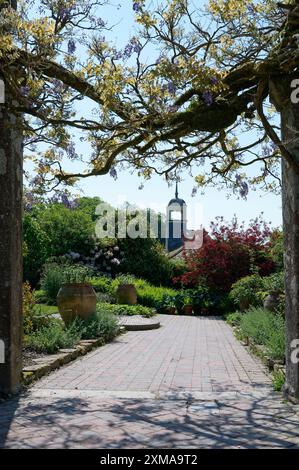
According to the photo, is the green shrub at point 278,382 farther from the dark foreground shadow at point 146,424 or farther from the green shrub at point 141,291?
the green shrub at point 141,291

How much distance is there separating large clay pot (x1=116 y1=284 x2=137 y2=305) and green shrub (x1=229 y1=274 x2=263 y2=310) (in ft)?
14.3

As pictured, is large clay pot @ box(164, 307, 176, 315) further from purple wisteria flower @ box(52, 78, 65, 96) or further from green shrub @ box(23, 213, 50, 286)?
purple wisteria flower @ box(52, 78, 65, 96)

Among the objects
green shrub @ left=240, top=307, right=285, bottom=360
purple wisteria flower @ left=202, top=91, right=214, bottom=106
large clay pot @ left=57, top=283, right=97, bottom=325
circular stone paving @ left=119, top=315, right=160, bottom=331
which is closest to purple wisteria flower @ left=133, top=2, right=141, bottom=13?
purple wisteria flower @ left=202, top=91, right=214, bottom=106

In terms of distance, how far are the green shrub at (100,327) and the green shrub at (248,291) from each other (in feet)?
17.2

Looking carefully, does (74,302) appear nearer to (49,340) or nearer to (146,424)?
(49,340)

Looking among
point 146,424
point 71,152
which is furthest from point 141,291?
point 146,424

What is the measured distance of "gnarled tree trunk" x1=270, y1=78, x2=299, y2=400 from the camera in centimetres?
571

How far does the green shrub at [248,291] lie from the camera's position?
53.5ft

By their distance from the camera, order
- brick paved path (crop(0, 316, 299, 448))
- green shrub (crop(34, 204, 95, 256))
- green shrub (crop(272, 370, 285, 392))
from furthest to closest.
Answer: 1. green shrub (crop(34, 204, 95, 256))
2. green shrub (crop(272, 370, 285, 392))
3. brick paved path (crop(0, 316, 299, 448))

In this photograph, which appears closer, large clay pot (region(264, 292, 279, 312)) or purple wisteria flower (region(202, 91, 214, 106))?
purple wisteria flower (region(202, 91, 214, 106))

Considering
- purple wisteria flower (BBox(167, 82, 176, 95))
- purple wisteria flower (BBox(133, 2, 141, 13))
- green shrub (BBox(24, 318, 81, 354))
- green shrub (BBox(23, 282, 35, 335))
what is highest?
purple wisteria flower (BBox(133, 2, 141, 13))

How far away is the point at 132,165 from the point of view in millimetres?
8180

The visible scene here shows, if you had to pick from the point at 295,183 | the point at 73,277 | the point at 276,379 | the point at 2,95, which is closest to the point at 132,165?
the point at 2,95
